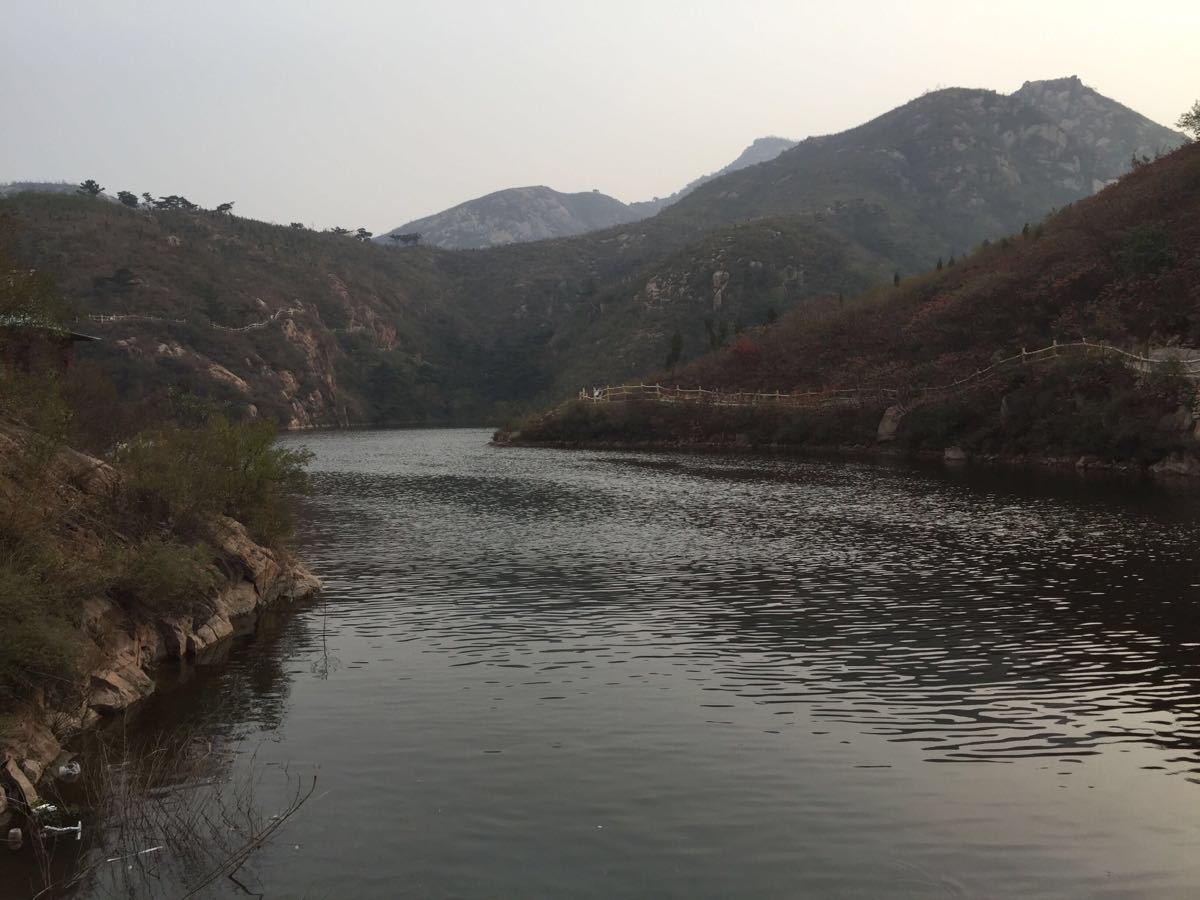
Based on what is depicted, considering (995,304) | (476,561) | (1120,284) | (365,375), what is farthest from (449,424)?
(476,561)

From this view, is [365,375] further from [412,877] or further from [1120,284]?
[412,877]

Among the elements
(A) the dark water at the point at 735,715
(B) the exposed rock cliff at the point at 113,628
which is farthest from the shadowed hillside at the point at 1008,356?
(B) the exposed rock cliff at the point at 113,628

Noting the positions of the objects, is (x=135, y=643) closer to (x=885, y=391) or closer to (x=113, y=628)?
(x=113, y=628)

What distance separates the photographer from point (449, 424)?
598ft

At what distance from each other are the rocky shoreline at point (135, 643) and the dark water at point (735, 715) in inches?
43.7

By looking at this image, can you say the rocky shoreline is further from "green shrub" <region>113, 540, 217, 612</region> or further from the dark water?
the dark water

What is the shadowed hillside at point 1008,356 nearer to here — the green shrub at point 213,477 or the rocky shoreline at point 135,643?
the green shrub at point 213,477

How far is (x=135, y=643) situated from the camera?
21.5m

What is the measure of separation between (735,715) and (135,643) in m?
13.1

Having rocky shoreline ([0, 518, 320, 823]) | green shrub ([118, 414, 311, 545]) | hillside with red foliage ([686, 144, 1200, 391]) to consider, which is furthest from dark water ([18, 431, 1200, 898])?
hillside with red foliage ([686, 144, 1200, 391])

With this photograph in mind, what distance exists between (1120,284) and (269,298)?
15464 cm

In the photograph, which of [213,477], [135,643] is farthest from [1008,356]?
[135,643]

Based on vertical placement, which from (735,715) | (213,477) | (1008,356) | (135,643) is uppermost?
(1008,356)

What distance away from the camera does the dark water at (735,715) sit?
42.5 feet
